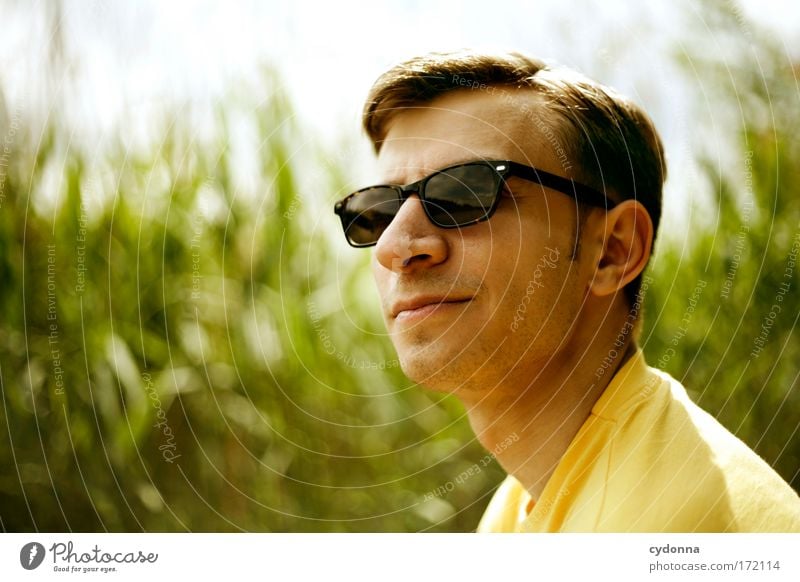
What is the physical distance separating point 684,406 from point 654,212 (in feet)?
0.87

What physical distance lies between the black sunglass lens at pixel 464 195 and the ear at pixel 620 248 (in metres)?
0.14

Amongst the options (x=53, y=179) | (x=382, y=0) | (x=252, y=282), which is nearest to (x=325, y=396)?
(x=252, y=282)

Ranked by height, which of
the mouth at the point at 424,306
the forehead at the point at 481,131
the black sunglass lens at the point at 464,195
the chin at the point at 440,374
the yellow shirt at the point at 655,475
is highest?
the forehead at the point at 481,131

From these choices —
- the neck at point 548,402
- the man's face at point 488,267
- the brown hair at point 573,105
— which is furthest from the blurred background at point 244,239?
the neck at point 548,402

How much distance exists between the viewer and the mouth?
900 mm

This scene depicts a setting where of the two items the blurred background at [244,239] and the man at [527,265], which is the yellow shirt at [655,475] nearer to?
the man at [527,265]

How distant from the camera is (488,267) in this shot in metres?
0.90

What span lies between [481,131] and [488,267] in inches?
6.2

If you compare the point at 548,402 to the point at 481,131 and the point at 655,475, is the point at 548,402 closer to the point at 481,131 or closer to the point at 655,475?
the point at 655,475

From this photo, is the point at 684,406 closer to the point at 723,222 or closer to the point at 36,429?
the point at 723,222

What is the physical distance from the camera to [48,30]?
1211mm

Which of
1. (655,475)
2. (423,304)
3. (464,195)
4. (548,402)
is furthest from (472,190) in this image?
(655,475)

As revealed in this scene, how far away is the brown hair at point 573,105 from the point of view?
93 cm

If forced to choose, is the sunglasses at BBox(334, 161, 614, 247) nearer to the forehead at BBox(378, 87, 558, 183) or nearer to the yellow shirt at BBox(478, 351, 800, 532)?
the forehead at BBox(378, 87, 558, 183)
